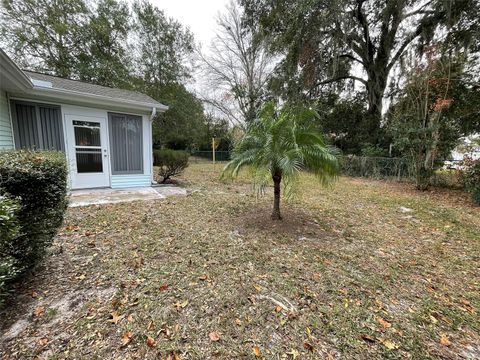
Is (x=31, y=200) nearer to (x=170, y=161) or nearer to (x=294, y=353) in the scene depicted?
(x=294, y=353)

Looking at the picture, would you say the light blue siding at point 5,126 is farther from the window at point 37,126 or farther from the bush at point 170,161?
the bush at point 170,161

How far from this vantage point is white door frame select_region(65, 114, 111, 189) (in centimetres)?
518

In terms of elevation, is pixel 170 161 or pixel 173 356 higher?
pixel 170 161

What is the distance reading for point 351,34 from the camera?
10461 millimetres

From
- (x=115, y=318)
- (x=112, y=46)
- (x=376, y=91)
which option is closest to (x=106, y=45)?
(x=112, y=46)

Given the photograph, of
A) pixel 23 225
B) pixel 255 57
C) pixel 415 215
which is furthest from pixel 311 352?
pixel 255 57

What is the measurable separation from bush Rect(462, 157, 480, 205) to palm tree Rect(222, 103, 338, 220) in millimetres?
5179

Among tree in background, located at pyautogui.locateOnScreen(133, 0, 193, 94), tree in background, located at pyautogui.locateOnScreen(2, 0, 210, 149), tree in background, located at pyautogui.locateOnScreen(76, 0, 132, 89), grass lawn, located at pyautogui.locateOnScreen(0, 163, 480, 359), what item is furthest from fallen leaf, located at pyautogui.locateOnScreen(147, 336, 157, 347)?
Answer: tree in background, located at pyautogui.locateOnScreen(133, 0, 193, 94)

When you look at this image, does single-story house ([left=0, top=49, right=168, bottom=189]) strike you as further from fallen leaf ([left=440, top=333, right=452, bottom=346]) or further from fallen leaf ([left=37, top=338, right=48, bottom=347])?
fallen leaf ([left=440, top=333, right=452, bottom=346])

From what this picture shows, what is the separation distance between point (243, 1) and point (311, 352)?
1547 cm

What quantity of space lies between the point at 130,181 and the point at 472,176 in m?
9.71

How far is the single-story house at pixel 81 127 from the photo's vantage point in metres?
4.48

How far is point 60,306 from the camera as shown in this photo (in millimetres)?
1740

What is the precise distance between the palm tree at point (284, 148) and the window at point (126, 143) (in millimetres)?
3973
